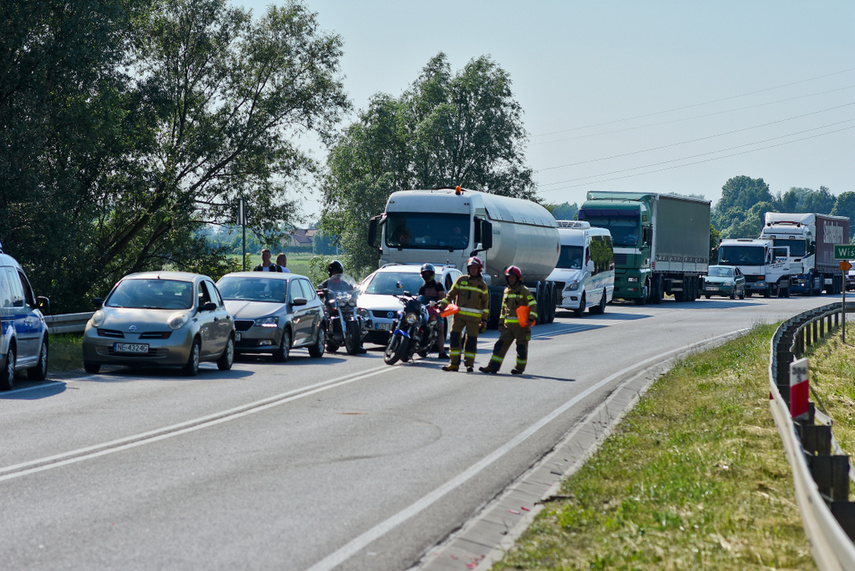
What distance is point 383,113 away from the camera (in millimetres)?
72250

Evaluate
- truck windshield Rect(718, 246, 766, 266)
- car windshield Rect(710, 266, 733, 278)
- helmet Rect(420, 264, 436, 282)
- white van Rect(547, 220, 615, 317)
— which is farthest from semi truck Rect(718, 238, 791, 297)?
helmet Rect(420, 264, 436, 282)

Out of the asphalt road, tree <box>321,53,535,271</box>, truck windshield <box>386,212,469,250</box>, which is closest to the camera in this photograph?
the asphalt road

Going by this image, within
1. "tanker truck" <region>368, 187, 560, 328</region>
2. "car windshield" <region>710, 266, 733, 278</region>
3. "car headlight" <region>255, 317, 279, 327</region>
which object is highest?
"tanker truck" <region>368, 187, 560, 328</region>

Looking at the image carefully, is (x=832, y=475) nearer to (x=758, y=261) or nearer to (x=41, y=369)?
(x=41, y=369)

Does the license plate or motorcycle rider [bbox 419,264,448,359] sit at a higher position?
motorcycle rider [bbox 419,264,448,359]

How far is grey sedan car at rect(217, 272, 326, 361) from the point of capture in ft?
65.2

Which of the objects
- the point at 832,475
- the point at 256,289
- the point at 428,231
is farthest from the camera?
the point at 428,231

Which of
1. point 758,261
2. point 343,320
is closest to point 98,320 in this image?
point 343,320

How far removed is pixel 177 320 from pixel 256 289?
4.02 meters

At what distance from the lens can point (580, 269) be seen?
38.9m

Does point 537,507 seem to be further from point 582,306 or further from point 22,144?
point 582,306

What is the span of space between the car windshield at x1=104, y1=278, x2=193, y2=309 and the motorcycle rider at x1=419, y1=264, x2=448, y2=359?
13.5 ft

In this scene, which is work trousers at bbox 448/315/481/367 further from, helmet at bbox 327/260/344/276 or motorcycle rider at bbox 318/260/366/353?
helmet at bbox 327/260/344/276

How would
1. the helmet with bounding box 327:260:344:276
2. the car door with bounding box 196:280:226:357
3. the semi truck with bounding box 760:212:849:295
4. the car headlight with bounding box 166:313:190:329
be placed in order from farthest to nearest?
1. the semi truck with bounding box 760:212:849:295
2. the helmet with bounding box 327:260:344:276
3. the car door with bounding box 196:280:226:357
4. the car headlight with bounding box 166:313:190:329
